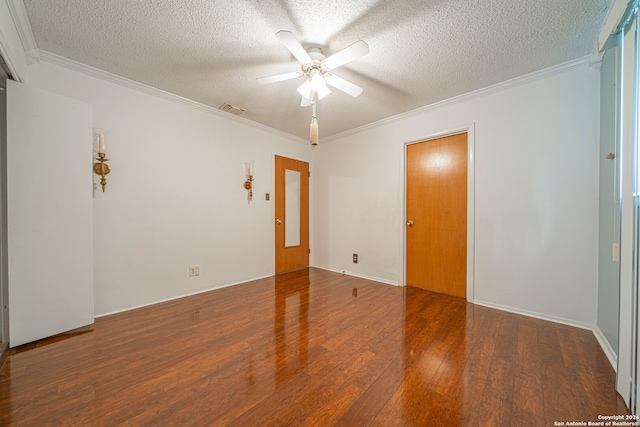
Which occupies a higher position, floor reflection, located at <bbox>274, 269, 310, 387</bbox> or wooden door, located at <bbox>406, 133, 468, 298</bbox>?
wooden door, located at <bbox>406, 133, 468, 298</bbox>

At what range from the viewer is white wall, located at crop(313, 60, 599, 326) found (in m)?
2.10

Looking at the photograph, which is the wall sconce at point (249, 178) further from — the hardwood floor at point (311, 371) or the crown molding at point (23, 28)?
the crown molding at point (23, 28)

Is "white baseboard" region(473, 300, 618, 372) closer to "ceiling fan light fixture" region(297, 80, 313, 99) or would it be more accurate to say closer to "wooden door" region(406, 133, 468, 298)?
"wooden door" region(406, 133, 468, 298)

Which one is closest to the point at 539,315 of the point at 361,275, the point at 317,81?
the point at 361,275

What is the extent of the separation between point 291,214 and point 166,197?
6.42 feet

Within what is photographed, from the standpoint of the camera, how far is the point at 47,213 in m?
1.90

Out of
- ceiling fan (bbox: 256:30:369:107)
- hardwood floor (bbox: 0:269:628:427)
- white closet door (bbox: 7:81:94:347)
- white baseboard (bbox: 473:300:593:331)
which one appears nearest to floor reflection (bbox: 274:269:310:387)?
hardwood floor (bbox: 0:269:628:427)

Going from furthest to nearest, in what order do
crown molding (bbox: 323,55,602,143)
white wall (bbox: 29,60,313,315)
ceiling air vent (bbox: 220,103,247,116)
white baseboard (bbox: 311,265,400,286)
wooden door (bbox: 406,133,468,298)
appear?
1. white baseboard (bbox: 311,265,400,286)
2. ceiling air vent (bbox: 220,103,247,116)
3. wooden door (bbox: 406,133,468,298)
4. white wall (bbox: 29,60,313,315)
5. crown molding (bbox: 323,55,602,143)

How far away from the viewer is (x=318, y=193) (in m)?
4.45

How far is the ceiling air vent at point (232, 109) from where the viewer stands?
3021mm

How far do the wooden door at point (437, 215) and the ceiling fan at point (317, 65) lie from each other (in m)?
1.52

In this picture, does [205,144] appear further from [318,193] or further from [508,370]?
[508,370]

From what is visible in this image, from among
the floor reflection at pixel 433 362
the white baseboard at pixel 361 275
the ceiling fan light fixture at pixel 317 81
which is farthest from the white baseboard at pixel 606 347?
the ceiling fan light fixture at pixel 317 81

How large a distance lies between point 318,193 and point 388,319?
105 inches
